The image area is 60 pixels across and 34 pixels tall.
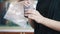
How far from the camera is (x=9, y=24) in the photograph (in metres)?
1.56

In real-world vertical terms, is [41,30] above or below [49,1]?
below

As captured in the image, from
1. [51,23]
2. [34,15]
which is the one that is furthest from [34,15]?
[51,23]

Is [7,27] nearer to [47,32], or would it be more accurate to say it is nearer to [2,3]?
[2,3]

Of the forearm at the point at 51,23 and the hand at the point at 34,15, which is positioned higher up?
the hand at the point at 34,15

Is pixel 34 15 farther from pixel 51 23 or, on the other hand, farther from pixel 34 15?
pixel 51 23

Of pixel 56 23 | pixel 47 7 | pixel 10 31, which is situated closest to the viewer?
pixel 56 23

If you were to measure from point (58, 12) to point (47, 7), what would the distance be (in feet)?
0.31

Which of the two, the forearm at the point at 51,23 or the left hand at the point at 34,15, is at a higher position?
the left hand at the point at 34,15

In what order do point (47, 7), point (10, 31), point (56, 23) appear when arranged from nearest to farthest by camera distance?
point (56, 23), point (47, 7), point (10, 31)

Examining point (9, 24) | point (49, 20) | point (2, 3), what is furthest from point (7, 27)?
point (49, 20)

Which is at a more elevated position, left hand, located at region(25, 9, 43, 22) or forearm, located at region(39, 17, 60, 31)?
left hand, located at region(25, 9, 43, 22)

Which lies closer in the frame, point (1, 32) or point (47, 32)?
point (47, 32)

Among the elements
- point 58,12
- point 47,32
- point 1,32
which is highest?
point 58,12

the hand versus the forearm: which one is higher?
the hand
